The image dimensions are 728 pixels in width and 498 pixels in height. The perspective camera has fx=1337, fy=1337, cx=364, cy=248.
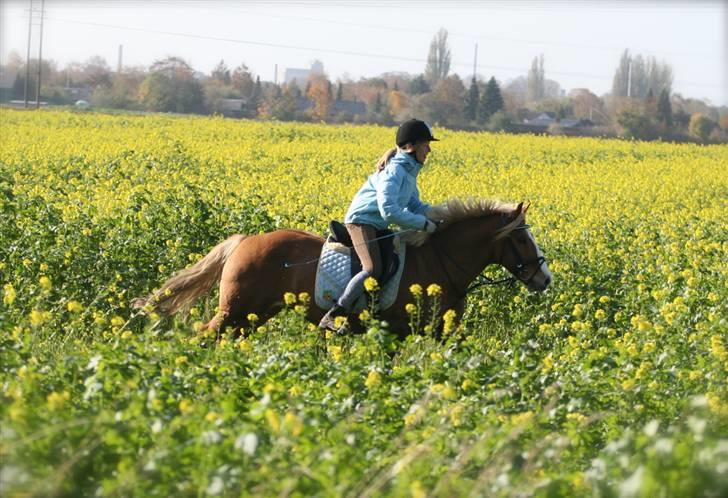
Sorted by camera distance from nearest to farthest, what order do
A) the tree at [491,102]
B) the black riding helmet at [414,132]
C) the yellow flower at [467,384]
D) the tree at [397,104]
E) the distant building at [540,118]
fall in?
the yellow flower at [467,384] → the black riding helmet at [414,132] → the tree at [491,102] → the tree at [397,104] → the distant building at [540,118]

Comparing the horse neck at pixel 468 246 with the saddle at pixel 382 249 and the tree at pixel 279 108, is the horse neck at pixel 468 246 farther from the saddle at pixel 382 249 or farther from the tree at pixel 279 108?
the tree at pixel 279 108

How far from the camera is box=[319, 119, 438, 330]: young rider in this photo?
965 centimetres

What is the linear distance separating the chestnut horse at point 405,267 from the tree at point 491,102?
7002 centimetres

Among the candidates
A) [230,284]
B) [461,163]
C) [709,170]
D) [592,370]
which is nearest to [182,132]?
[461,163]

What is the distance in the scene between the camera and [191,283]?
10.2m

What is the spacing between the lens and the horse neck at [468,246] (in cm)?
1007

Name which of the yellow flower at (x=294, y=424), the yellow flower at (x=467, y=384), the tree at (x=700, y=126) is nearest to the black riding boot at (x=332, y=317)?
the yellow flower at (x=467, y=384)

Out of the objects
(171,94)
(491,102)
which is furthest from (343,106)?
(171,94)

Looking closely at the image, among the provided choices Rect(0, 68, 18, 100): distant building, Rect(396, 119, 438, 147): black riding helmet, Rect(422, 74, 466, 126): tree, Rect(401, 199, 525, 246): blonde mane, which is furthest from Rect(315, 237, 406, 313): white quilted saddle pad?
Rect(0, 68, 18, 100): distant building

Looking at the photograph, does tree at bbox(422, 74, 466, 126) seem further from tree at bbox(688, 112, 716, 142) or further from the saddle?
the saddle

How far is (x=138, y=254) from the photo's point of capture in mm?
12695

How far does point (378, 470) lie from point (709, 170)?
2880cm

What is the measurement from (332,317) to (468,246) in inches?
47.0

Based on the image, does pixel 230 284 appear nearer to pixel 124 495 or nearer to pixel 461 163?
pixel 124 495
